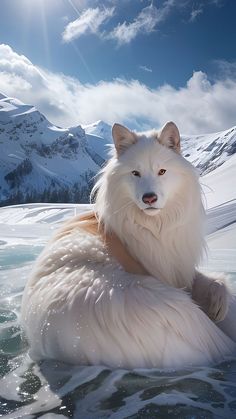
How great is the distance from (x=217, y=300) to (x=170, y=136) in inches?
56.1

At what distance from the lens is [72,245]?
11.2 feet

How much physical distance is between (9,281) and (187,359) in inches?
151

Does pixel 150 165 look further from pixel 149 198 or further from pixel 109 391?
pixel 109 391

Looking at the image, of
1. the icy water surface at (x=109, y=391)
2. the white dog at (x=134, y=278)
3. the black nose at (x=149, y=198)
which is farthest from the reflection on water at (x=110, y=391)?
the black nose at (x=149, y=198)

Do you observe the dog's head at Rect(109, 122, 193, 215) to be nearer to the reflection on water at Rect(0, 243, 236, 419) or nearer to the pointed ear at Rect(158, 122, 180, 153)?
the pointed ear at Rect(158, 122, 180, 153)

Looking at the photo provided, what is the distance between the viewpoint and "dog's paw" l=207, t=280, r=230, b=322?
3268 millimetres

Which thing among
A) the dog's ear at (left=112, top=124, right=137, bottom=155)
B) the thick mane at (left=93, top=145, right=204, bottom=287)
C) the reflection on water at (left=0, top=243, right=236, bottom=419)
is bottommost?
the reflection on water at (left=0, top=243, right=236, bottom=419)

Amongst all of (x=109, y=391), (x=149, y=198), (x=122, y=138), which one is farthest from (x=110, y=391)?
(x=122, y=138)

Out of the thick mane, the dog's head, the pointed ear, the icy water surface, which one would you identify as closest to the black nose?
the dog's head

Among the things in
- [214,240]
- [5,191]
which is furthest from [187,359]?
[5,191]

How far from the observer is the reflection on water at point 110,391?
214cm

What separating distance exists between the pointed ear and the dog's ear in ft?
0.83

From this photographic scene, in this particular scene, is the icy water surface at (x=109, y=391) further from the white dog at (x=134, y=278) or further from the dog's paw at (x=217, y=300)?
the dog's paw at (x=217, y=300)

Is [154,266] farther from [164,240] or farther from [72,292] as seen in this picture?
[72,292]
